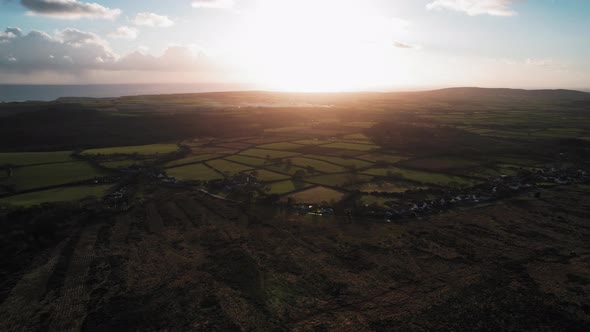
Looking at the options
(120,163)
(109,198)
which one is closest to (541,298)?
(109,198)

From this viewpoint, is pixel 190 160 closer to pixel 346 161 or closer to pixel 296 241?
pixel 346 161

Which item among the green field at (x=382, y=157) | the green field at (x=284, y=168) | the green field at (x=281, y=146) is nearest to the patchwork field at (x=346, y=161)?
the green field at (x=382, y=157)

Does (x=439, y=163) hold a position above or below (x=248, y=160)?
below

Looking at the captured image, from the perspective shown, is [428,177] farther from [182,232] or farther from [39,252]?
[39,252]

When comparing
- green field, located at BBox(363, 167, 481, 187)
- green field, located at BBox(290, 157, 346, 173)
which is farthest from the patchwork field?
green field, located at BBox(363, 167, 481, 187)

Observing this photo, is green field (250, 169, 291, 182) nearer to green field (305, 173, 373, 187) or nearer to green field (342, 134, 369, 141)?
green field (305, 173, 373, 187)

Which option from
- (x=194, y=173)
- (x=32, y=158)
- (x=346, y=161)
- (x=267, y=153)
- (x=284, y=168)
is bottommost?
(x=194, y=173)

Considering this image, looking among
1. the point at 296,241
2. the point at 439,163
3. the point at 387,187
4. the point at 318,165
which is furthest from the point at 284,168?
the point at 439,163

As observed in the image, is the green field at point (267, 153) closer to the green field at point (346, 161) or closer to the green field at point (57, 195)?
the green field at point (346, 161)
